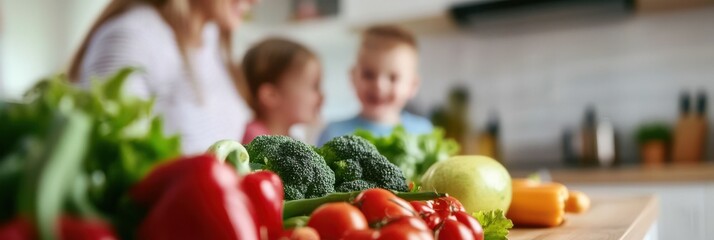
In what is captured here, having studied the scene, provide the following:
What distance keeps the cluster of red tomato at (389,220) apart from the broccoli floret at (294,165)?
150 mm

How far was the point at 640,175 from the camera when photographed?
8.77ft

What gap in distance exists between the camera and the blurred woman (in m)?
1.81

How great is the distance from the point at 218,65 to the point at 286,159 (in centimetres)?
167

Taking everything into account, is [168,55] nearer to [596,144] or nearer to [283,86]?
[283,86]

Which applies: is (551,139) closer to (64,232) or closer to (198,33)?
(198,33)

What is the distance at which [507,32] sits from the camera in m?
3.49

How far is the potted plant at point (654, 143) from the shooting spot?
305 cm

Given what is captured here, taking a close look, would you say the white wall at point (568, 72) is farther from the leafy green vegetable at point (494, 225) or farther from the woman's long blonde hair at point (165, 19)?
the leafy green vegetable at point (494, 225)

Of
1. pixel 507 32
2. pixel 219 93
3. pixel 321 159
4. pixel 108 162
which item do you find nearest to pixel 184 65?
pixel 219 93

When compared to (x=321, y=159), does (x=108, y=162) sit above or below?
above

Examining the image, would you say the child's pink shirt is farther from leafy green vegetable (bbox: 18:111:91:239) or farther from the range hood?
leafy green vegetable (bbox: 18:111:91:239)

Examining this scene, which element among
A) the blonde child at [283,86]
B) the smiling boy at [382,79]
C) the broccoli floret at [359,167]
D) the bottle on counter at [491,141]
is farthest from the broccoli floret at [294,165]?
the bottle on counter at [491,141]

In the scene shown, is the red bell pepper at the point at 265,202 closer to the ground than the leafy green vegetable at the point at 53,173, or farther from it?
closer to the ground

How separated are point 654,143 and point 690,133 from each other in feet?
0.48
